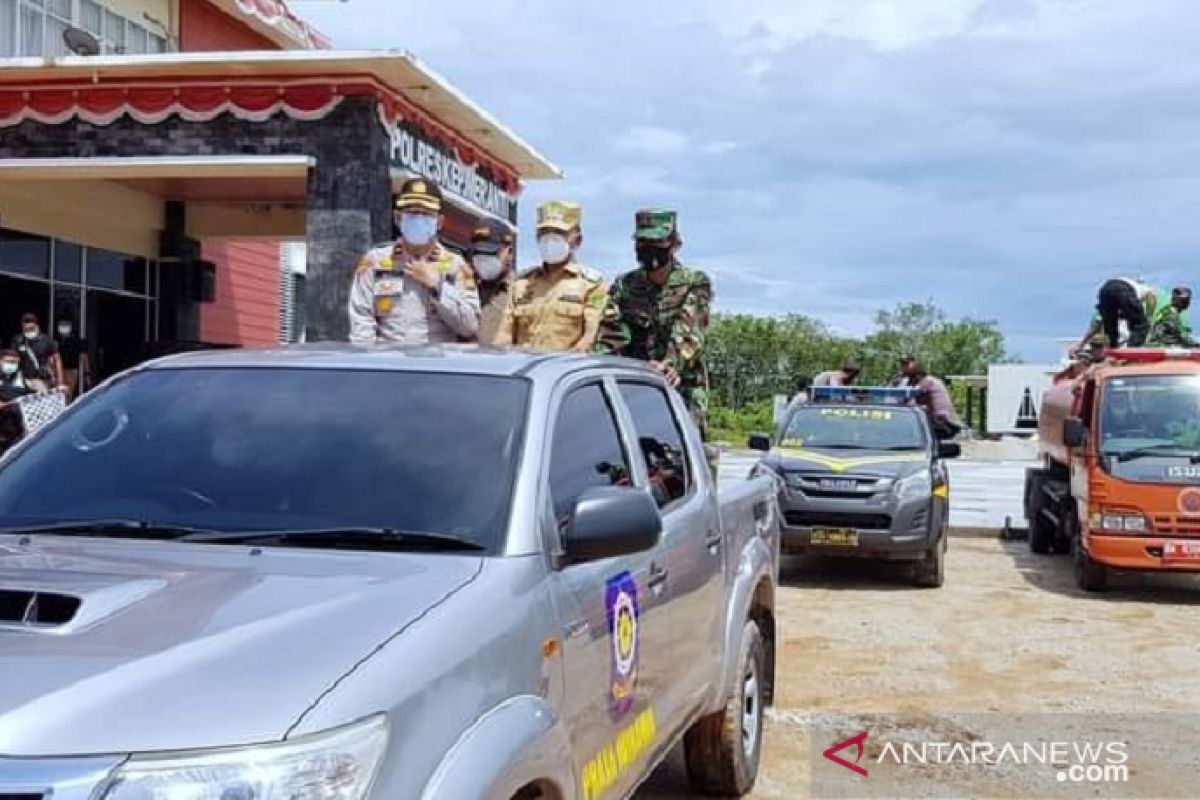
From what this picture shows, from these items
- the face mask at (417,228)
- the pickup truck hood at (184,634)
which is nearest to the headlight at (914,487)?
the face mask at (417,228)

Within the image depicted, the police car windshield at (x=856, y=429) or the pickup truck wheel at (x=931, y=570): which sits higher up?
the police car windshield at (x=856, y=429)

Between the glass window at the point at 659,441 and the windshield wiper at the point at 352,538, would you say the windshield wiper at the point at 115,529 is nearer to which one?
the windshield wiper at the point at 352,538

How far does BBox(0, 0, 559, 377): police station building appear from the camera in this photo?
12156 mm

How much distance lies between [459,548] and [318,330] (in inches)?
361

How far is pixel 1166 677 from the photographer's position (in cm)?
818

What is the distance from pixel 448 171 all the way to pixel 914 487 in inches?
234

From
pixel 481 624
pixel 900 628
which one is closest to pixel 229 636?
pixel 481 624

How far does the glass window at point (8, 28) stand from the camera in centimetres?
1463

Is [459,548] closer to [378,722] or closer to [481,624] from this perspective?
[481,624]

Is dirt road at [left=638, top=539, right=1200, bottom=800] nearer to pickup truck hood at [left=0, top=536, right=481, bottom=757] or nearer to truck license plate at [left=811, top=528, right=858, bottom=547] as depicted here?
truck license plate at [left=811, top=528, right=858, bottom=547]

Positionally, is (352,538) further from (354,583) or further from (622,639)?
(622,639)

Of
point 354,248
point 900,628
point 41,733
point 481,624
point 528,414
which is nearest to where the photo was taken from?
point 41,733

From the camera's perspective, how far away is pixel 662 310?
7969 mm

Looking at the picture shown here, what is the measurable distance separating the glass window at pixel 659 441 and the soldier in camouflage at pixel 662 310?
2762 millimetres
